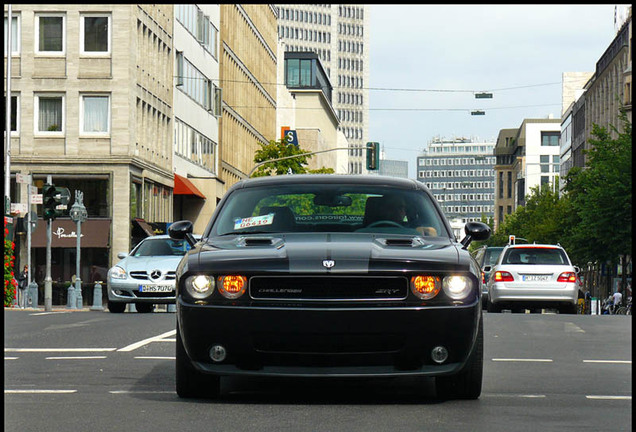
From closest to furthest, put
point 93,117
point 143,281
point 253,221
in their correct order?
1. point 253,221
2. point 143,281
3. point 93,117

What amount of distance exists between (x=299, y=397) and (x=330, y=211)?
4.59 ft

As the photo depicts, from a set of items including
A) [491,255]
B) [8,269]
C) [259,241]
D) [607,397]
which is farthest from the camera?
[491,255]

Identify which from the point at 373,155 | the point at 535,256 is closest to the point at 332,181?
the point at 535,256

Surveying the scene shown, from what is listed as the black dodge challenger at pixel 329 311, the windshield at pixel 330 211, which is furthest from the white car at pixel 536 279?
the black dodge challenger at pixel 329 311

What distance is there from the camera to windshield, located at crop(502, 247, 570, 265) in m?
28.5

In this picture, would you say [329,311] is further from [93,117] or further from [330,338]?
[93,117]

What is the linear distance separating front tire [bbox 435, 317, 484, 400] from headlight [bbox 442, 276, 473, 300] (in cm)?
36

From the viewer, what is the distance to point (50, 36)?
5044 cm

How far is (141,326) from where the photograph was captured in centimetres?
1791

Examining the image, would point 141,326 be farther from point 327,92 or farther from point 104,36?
point 327,92

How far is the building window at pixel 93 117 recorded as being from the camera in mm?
50562

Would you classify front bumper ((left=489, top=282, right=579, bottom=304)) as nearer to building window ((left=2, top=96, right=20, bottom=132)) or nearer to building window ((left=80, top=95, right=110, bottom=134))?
building window ((left=80, top=95, right=110, bottom=134))

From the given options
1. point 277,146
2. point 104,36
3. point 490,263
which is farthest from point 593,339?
point 277,146

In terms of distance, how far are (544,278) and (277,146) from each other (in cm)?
4364
